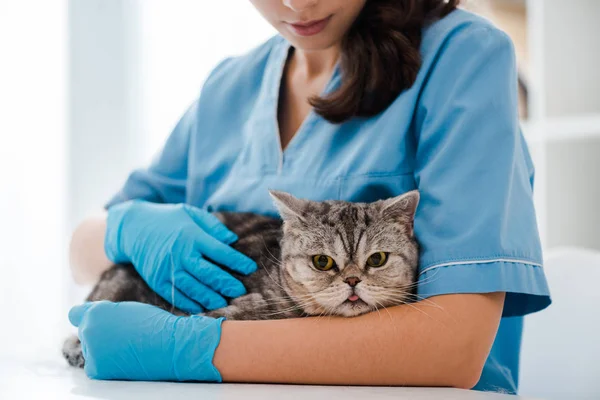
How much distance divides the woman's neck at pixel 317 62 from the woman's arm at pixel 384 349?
0.65m

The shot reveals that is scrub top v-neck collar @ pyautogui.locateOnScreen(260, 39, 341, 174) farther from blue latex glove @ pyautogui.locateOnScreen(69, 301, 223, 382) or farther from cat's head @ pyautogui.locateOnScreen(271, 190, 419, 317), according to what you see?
blue latex glove @ pyautogui.locateOnScreen(69, 301, 223, 382)

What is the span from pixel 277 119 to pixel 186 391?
74 centimetres

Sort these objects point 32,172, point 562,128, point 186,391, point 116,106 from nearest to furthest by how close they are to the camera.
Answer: point 186,391 < point 32,172 < point 562,128 < point 116,106

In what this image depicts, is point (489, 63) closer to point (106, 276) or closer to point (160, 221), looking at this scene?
point (160, 221)

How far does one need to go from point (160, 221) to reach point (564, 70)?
1.74 metres

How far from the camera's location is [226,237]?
1.47 m

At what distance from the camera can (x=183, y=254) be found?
4.60ft

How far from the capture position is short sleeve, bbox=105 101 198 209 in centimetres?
180

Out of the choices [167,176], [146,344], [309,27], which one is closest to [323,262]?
[146,344]

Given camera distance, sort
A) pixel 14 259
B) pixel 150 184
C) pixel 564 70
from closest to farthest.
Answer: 1. pixel 150 184
2. pixel 14 259
3. pixel 564 70

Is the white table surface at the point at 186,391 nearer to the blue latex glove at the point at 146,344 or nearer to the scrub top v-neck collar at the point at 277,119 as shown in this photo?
the blue latex glove at the point at 146,344

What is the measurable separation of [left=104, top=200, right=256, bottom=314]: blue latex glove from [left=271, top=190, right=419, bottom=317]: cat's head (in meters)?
0.15

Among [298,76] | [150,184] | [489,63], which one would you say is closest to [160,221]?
[150,184]

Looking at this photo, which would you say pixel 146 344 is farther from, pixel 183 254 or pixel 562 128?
pixel 562 128
